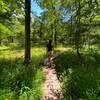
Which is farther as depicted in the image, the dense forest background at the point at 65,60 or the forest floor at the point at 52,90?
the forest floor at the point at 52,90

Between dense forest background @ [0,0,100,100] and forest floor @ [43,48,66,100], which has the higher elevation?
dense forest background @ [0,0,100,100]

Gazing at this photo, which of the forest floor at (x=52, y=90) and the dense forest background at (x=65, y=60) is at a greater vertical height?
the dense forest background at (x=65, y=60)

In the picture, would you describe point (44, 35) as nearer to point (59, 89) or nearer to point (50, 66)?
point (50, 66)

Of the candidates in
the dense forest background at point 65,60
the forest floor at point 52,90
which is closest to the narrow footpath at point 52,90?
the forest floor at point 52,90

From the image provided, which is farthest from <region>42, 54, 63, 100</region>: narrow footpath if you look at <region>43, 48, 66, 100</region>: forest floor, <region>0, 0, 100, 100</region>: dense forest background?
<region>0, 0, 100, 100</region>: dense forest background

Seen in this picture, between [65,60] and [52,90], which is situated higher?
[65,60]

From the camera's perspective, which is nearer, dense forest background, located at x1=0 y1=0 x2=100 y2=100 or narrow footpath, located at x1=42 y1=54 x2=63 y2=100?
dense forest background, located at x1=0 y1=0 x2=100 y2=100

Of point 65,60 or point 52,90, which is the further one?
point 65,60

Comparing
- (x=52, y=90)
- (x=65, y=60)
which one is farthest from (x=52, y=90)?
(x=65, y=60)

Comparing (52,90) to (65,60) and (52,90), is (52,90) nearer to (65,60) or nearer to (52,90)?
(52,90)

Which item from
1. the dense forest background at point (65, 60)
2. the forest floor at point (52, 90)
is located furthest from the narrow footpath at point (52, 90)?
the dense forest background at point (65, 60)

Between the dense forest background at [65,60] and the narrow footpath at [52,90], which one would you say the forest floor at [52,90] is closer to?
the narrow footpath at [52,90]

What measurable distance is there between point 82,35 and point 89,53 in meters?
2.25

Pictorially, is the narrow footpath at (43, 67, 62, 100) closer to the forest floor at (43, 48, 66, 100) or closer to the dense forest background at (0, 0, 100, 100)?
the forest floor at (43, 48, 66, 100)
